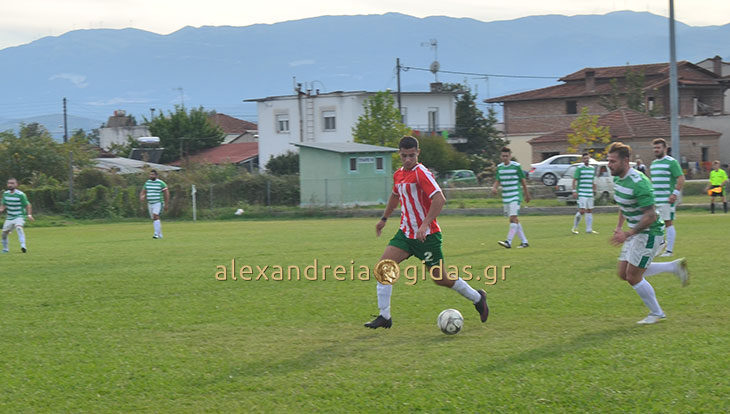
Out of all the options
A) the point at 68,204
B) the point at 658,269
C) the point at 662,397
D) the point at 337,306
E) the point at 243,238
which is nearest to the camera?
the point at 662,397

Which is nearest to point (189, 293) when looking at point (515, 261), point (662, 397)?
point (515, 261)

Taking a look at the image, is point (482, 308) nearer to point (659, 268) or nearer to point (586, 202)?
point (659, 268)

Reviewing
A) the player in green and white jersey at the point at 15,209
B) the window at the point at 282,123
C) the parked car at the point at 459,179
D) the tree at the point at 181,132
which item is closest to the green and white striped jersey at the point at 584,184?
the player in green and white jersey at the point at 15,209

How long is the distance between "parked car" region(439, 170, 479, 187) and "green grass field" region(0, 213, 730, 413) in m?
30.1

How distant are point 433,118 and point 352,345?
65083mm

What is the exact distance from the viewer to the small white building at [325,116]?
66.4 m

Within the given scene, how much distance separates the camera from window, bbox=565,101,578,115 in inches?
2662

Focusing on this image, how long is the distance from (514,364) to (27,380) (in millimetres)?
3976

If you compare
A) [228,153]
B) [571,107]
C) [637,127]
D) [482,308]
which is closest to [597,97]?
[571,107]

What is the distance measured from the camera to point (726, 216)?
28.0 meters

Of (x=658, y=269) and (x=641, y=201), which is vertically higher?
(x=641, y=201)

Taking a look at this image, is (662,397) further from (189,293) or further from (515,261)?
(515,261)

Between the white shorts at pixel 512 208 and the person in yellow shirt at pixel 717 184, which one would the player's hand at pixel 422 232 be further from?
the person in yellow shirt at pixel 717 184

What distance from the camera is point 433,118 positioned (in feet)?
237
